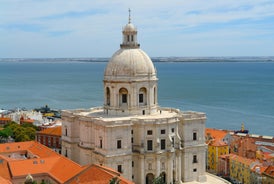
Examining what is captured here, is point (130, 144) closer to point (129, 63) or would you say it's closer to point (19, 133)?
point (129, 63)

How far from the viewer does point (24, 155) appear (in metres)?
55.2

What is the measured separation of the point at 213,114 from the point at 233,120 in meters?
7.85

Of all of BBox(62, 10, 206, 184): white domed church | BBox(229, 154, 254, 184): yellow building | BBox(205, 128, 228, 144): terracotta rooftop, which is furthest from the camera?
BBox(205, 128, 228, 144): terracotta rooftop

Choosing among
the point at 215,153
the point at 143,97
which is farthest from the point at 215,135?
the point at 143,97

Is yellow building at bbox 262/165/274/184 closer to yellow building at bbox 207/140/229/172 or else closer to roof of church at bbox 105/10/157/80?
yellow building at bbox 207/140/229/172

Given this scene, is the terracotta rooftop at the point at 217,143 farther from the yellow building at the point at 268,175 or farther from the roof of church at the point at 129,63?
the roof of church at the point at 129,63

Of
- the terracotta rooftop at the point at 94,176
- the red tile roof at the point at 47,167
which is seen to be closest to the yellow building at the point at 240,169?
the red tile roof at the point at 47,167

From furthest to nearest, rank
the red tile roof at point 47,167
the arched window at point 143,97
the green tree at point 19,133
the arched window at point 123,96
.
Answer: the green tree at point 19,133 < the arched window at point 143,97 < the arched window at point 123,96 < the red tile roof at point 47,167

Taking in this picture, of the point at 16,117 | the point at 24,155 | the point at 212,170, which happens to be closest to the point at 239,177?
the point at 212,170

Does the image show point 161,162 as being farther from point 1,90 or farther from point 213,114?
point 1,90

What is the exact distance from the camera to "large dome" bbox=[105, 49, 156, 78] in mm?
50031

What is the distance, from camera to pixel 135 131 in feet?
156

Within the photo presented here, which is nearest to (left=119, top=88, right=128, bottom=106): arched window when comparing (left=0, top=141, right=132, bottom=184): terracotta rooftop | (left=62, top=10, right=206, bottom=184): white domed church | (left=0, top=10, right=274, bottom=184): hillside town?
(left=62, top=10, right=206, bottom=184): white domed church

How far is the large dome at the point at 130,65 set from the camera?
164 ft
